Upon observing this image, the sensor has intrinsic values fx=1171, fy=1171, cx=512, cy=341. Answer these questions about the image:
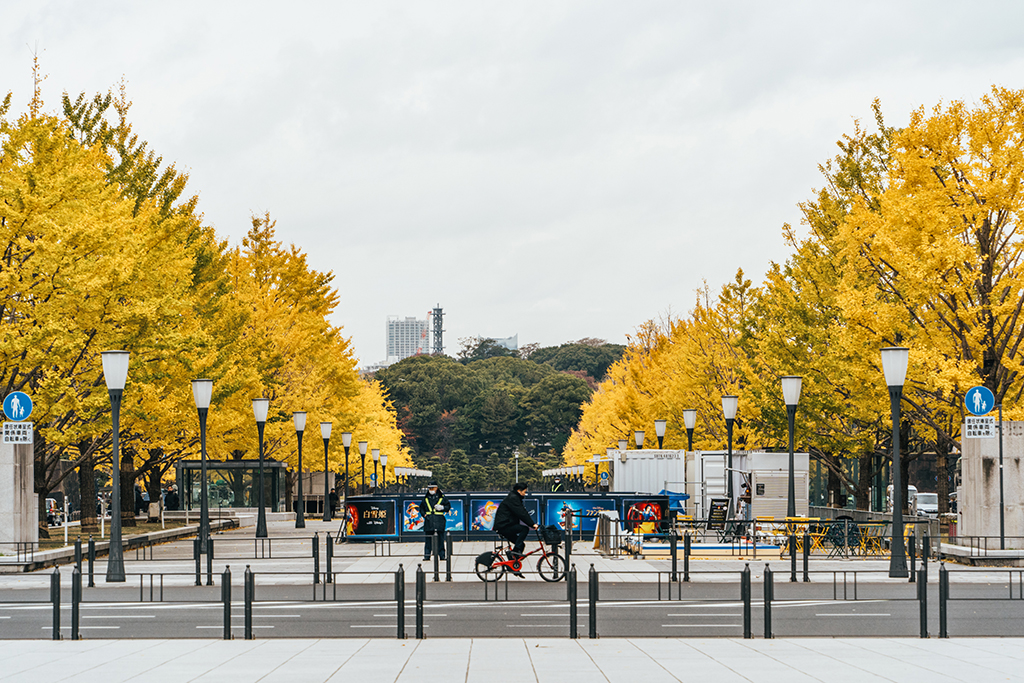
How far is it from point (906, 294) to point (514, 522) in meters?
13.4

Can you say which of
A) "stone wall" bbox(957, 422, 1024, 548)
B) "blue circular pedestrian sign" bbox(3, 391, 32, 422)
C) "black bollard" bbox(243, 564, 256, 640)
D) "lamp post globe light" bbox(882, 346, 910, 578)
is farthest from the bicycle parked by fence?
"blue circular pedestrian sign" bbox(3, 391, 32, 422)

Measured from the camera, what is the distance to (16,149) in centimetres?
3028

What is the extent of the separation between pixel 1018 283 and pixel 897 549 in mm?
9389

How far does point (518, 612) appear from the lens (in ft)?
57.4

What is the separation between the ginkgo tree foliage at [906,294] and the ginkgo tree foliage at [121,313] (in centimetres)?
1824

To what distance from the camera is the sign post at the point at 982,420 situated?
23.9 m

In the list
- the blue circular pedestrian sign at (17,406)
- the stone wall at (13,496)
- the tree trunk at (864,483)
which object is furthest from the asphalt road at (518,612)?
the tree trunk at (864,483)

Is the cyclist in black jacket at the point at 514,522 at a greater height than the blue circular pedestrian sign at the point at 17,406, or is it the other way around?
the blue circular pedestrian sign at the point at 17,406

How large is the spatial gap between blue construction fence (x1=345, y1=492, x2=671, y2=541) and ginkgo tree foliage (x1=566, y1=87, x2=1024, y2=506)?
A: 714cm

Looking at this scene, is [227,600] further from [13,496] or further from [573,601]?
[13,496]

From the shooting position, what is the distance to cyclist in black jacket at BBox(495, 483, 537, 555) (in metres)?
22.3

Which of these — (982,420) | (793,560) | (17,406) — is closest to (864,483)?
(982,420)

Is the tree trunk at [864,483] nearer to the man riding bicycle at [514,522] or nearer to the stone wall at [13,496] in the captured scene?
the man riding bicycle at [514,522]
